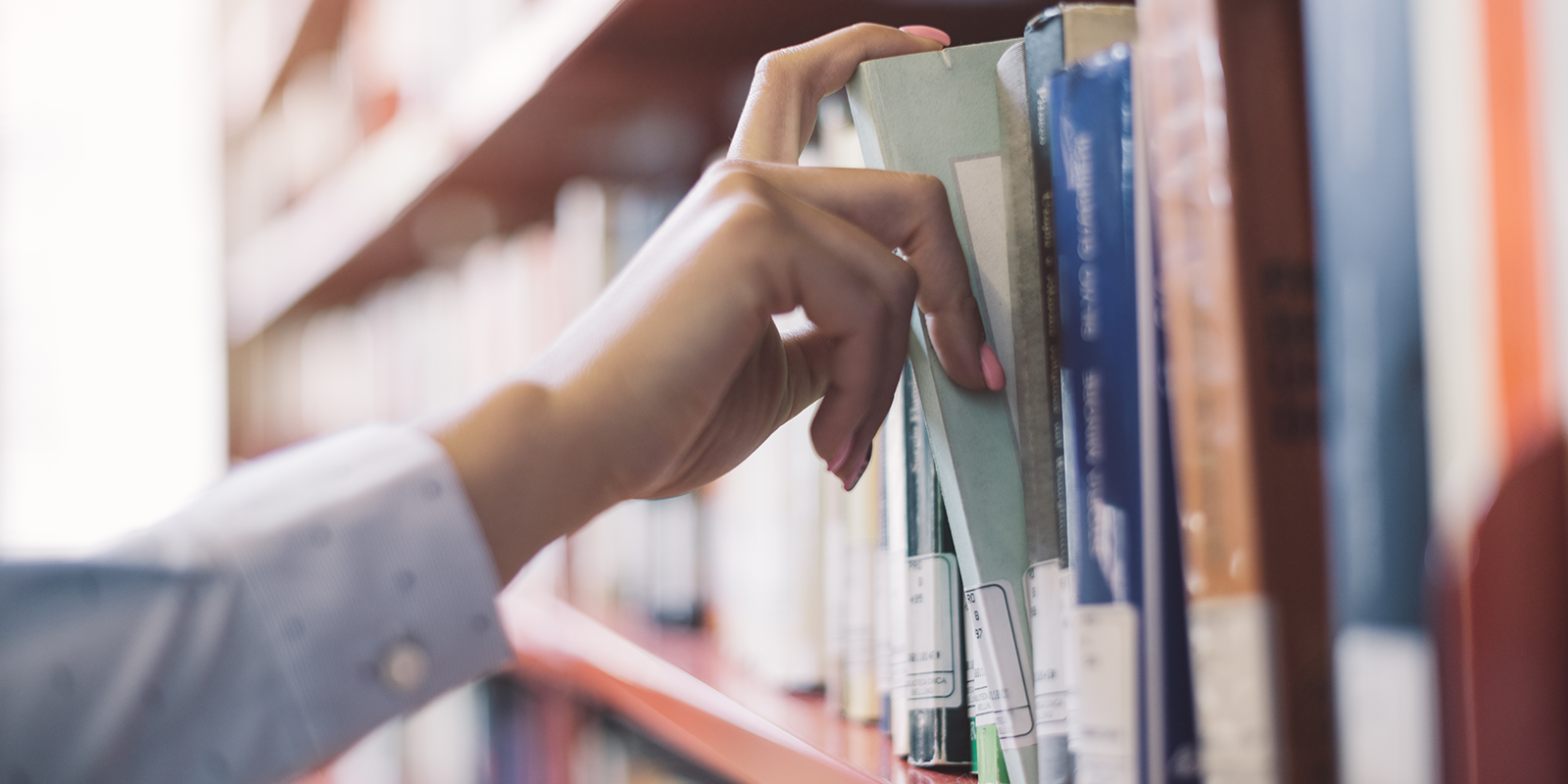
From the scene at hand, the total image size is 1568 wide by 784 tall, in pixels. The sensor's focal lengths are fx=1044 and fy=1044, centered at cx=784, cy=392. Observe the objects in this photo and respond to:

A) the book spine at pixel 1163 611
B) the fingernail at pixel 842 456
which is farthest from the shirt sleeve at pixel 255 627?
the book spine at pixel 1163 611

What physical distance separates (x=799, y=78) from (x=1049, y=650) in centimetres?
28

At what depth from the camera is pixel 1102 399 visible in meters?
0.35

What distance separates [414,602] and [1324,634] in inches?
13.4

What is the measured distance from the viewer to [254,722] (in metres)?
0.42

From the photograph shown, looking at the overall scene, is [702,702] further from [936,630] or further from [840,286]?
[840,286]

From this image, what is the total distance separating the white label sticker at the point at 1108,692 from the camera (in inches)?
13.2

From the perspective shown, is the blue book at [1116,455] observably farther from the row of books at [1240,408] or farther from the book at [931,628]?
the book at [931,628]

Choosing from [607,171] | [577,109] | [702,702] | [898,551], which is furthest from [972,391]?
[607,171]

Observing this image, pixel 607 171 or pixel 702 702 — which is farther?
pixel 607 171

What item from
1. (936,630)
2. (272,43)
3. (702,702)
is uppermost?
(272,43)

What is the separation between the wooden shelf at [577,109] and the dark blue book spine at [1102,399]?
26 centimetres

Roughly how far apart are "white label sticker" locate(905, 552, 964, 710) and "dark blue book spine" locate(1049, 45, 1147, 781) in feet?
0.42

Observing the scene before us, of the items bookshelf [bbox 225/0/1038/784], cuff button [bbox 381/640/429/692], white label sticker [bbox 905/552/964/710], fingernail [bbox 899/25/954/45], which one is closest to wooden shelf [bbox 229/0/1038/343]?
bookshelf [bbox 225/0/1038/784]

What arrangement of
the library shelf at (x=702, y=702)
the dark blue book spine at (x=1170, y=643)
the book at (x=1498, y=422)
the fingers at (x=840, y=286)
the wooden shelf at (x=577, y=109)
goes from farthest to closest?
the wooden shelf at (x=577, y=109) → the library shelf at (x=702, y=702) → the fingers at (x=840, y=286) → the dark blue book spine at (x=1170, y=643) → the book at (x=1498, y=422)
